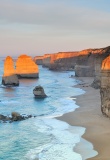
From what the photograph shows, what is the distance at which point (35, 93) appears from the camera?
51406 millimetres

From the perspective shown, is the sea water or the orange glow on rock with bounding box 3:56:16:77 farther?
the orange glow on rock with bounding box 3:56:16:77

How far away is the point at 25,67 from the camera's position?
89812 millimetres

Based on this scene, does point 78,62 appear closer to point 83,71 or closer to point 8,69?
point 83,71

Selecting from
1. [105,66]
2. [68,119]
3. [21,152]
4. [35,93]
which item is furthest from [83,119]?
[35,93]

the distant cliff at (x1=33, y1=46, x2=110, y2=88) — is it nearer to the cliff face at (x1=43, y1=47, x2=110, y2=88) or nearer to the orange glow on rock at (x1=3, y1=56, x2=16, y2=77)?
the cliff face at (x1=43, y1=47, x2=110, y2=88)

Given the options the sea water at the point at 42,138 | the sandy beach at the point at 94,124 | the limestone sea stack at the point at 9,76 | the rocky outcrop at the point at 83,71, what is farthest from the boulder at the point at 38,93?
the rocky outcrop at the point at 83,71

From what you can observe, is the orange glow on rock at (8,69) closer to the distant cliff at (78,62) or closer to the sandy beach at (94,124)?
the distant cliff at (78,62)

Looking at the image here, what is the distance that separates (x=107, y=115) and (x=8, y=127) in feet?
29.6

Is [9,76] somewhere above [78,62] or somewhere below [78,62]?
below

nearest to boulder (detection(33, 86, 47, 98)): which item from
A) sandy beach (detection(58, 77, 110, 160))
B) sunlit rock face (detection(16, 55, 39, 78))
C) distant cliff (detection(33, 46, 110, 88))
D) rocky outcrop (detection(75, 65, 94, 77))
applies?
sandy beach (detection(58, 77, 110, 160))

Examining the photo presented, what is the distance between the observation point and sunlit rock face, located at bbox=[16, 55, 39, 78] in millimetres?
89931

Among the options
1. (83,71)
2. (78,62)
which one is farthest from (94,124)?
(78,62)

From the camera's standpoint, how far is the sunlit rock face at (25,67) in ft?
295

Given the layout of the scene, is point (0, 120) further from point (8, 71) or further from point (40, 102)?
point (8, 71)
